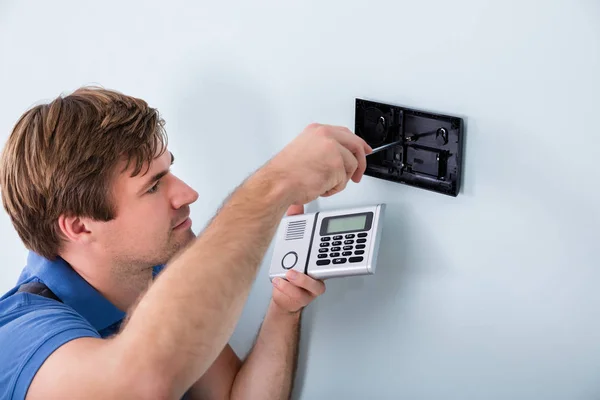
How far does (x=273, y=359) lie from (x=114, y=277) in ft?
0.92

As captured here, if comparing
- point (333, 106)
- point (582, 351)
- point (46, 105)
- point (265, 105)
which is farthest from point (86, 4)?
point (582, 351)

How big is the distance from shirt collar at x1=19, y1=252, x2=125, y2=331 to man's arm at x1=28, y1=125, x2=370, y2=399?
262 millimetres

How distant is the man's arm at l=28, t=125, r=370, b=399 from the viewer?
81 centimetres

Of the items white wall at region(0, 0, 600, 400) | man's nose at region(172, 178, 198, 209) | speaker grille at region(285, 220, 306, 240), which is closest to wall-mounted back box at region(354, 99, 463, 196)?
white wall at region(0, 0, 600, 400)

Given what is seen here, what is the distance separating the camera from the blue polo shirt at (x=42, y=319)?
935 mm

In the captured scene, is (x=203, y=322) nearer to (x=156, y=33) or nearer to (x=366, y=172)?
(x=366, y=172)

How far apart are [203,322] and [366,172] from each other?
0.37 m

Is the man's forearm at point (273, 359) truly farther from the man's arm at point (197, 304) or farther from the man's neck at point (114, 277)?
the man's arm at point (197, 304)

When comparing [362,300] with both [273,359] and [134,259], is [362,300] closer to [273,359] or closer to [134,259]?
[273,359]

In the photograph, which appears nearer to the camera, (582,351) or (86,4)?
(582,351)

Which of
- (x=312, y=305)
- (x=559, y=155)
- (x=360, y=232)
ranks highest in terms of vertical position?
(x=559, y=155)

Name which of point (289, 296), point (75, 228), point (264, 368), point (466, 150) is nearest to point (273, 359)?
point (264, 368)

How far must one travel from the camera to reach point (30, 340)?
0.96m

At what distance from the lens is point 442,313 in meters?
1.08
